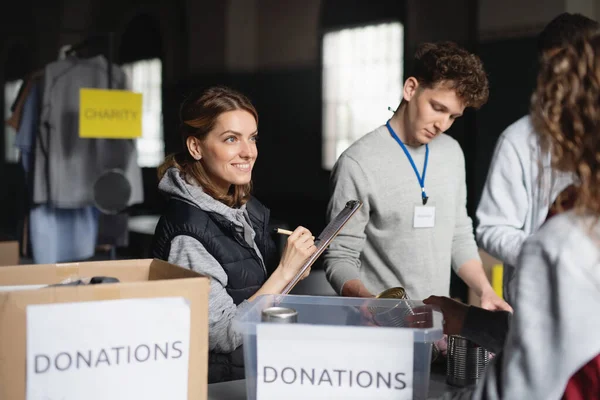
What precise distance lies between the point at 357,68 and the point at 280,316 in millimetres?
→ 6788

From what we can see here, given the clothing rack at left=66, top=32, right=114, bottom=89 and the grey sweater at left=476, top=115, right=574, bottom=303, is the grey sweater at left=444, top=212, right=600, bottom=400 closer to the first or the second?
the grey sweater at left=476, top=115, right=574, bottom=303

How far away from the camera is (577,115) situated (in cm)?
85

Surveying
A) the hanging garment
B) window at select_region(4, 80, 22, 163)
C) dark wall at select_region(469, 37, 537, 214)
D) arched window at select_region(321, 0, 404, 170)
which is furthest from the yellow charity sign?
window at select_region(4, 80, 22, 163)

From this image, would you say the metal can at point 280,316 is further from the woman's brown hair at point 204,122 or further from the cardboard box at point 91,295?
the woman's brown hair at point 204,122

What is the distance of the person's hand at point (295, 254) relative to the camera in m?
1.56

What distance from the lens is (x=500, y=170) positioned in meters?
2.05

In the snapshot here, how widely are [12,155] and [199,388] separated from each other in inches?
361

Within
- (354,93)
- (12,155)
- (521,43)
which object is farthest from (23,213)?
(12,155)

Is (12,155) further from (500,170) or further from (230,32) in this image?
(500,170)

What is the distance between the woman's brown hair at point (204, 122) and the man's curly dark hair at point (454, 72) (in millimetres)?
529

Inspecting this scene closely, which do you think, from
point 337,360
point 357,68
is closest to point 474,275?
point 337,360

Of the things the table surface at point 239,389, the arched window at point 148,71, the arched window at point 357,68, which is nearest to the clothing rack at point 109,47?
the table surface at point 239,389

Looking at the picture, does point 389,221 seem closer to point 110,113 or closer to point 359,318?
point 359,318

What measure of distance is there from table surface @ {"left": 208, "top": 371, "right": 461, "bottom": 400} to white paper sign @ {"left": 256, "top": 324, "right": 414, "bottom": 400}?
0.25 meters
